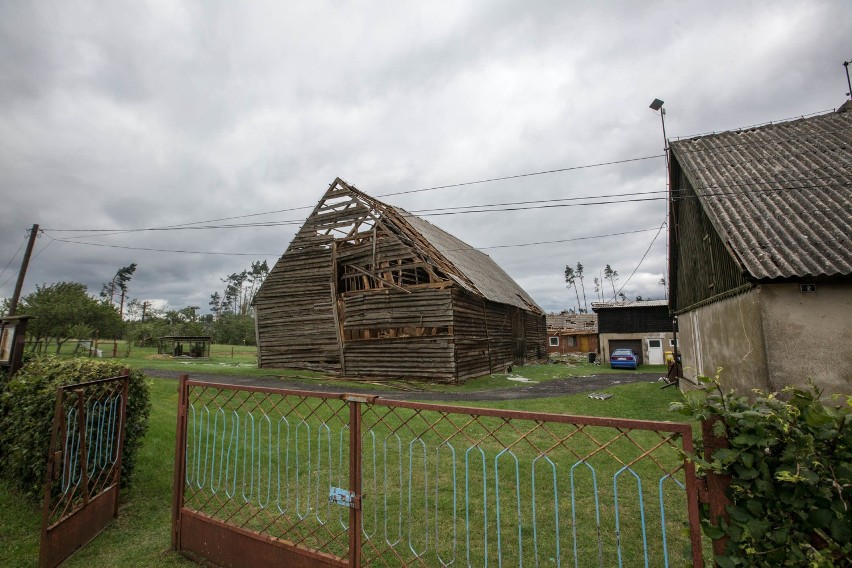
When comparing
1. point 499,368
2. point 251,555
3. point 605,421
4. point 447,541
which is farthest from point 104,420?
point 499,368

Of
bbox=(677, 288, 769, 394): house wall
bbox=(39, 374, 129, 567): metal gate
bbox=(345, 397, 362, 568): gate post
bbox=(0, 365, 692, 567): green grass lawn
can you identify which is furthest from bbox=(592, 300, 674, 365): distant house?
bbox=(39, 374, 129, 567): metal gate

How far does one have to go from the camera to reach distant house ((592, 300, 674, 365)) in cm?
3094

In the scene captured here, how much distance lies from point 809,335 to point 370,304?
16140 millimetres

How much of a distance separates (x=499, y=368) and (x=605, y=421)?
2285 centimetres

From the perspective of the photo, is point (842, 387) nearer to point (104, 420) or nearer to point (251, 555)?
point (251, 555)

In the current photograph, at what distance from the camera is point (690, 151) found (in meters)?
14.2

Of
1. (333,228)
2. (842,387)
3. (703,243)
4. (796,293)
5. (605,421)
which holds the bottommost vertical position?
(842,387)

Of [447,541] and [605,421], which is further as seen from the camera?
[447,541]

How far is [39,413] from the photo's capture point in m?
5.57

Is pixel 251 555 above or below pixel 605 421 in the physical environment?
below

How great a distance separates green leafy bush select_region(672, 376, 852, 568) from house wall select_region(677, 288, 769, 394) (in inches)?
232

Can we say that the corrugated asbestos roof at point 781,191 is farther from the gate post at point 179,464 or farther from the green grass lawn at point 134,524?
the green grass lawn at point 134,524

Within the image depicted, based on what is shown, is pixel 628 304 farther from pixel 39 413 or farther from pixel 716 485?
pixel 39 413

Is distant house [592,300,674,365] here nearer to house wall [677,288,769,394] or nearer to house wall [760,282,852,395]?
house wall [677,288,769,394]
